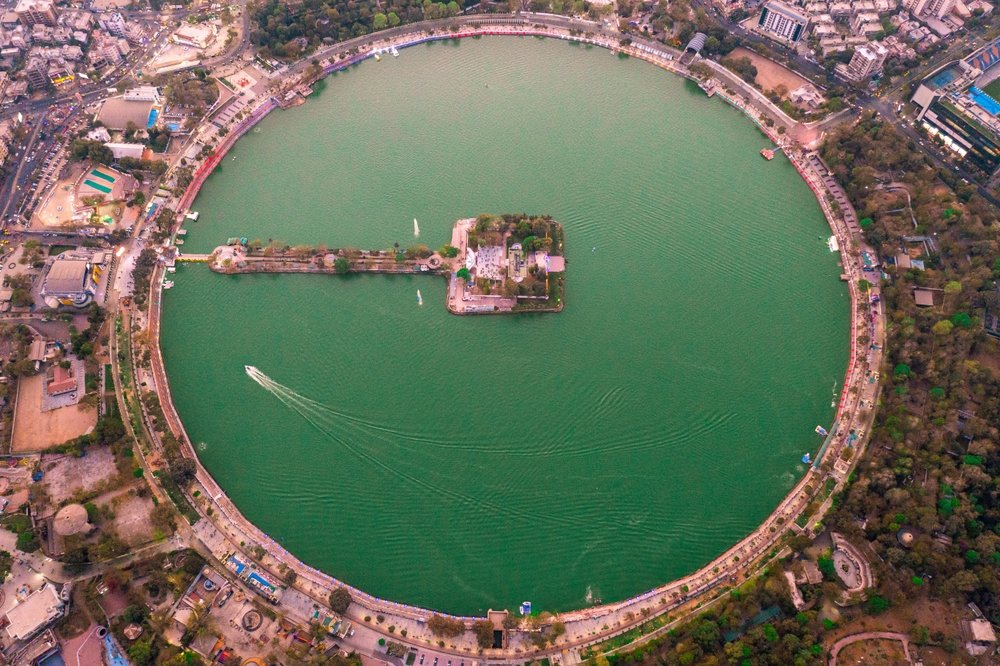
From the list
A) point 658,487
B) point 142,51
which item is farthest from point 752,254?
point 142,51

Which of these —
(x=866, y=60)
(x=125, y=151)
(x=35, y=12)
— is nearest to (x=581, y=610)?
(x=125, y=151)

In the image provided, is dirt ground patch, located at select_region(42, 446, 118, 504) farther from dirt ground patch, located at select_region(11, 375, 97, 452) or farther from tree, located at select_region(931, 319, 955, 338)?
tree, located at select_region(931, 319, 955, 338)

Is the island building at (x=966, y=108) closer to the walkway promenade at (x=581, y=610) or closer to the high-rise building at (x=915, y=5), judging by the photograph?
the high-rise building at (x=915, y=5)

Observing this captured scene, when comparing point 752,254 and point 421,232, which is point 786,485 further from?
point 421,232

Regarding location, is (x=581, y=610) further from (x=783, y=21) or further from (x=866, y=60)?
(x=783, y=21)

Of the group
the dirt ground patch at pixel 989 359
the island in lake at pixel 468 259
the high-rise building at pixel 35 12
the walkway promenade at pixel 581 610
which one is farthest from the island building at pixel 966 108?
the high-rise building at pixel 35 12

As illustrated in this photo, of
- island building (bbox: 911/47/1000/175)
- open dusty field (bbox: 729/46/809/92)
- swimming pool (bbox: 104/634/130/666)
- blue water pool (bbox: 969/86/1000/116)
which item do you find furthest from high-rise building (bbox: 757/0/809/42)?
swimming pool (bbox: 104/634/130/666)

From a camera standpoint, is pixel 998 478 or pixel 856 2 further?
pixel 856 2
